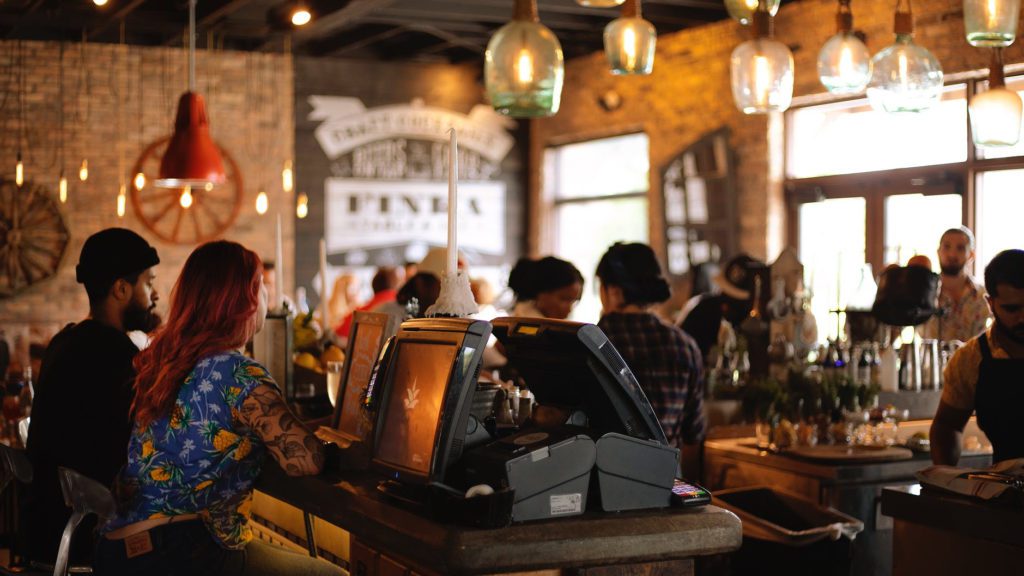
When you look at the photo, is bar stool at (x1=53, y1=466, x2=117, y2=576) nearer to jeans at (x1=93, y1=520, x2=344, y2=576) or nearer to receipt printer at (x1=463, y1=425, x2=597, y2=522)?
jeans at (x1=93, y1=520, x2=344, y2=576)

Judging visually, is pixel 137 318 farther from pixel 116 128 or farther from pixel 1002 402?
pixel 116 128

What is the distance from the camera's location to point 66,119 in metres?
10.3

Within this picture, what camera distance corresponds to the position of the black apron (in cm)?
367

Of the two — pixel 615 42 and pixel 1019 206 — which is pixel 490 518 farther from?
pixel 1019 206

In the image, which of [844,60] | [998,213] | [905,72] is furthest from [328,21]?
[905,72]

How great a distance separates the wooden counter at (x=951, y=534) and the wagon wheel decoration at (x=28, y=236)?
8.33 meters

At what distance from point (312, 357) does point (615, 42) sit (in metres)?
1.72

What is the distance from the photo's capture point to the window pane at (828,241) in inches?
351

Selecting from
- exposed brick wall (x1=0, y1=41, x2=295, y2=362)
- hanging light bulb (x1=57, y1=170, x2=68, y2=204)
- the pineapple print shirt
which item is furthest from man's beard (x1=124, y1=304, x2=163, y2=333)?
hanging light bulb (x1=57, y1=170, x2=68, y2=204)

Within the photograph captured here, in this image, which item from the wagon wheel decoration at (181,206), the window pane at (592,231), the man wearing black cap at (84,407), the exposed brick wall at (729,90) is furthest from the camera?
the window pane at (592,231)

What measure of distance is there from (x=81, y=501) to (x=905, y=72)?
2834 millimetres

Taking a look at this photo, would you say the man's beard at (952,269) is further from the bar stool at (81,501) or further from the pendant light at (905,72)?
the bar stool at (81,501)

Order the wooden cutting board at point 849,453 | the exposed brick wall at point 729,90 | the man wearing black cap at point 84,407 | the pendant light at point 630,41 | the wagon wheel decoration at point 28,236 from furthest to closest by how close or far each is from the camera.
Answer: the wagon wheel decoration at point 28,236, the exposed brick wall at point 729,90, the wooden cutting board at point 849,453, the pendant light at point 630,41, the man wearing black cap at point 84,407

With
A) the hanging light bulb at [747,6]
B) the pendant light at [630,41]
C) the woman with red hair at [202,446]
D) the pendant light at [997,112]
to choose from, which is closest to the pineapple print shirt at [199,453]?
the woman with red hair at [202,446]
